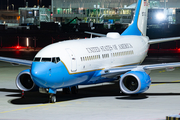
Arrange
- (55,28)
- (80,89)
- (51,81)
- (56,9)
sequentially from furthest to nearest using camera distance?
1. (56,9)
2. (55,28)
3. (80,89)
4. (51,81)

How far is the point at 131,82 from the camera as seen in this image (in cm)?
2527

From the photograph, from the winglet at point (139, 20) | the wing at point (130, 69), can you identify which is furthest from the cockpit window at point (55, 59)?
the winglet at point (139, 20)

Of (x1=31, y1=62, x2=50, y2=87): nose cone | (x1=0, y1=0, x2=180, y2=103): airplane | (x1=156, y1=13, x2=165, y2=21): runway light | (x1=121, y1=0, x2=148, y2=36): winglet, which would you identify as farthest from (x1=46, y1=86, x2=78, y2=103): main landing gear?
(x1=156, y1=13, x2=165, y2=21): runway light

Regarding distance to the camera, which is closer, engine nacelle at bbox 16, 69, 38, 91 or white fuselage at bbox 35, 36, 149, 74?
white fuselage at bbox 35, 36, 149, 74

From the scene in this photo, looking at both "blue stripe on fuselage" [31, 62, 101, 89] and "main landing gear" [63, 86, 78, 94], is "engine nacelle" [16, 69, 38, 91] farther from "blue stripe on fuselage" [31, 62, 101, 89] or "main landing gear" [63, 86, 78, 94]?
"blue stripe on fuselage" [31, 62, 101, 89]

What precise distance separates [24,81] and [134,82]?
24.2 ft

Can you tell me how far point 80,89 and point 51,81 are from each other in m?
7.78

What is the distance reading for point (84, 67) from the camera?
2477cm

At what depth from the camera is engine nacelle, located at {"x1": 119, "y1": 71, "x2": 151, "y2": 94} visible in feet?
79.8

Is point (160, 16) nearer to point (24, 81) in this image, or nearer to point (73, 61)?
point (24, 81)

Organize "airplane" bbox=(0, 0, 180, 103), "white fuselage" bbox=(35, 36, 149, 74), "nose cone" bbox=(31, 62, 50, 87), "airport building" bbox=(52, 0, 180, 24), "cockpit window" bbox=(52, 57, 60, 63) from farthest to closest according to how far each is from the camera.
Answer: "airport building" bbox=(52, 0, 180, 24), "white fuselage" bbox=(35, 36, 149, 74), "cockpit window" bbox=(52, 57, 60, 63), "airplane" bbox=(0, 0, 180, 103), "nose cone" bbox=(31, 62, 50, 87)

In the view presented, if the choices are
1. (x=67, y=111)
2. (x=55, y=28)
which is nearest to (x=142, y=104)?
(x=67, y=111)

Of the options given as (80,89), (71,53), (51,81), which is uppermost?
(71,53)

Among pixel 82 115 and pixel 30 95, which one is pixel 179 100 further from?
pixel 30 95
